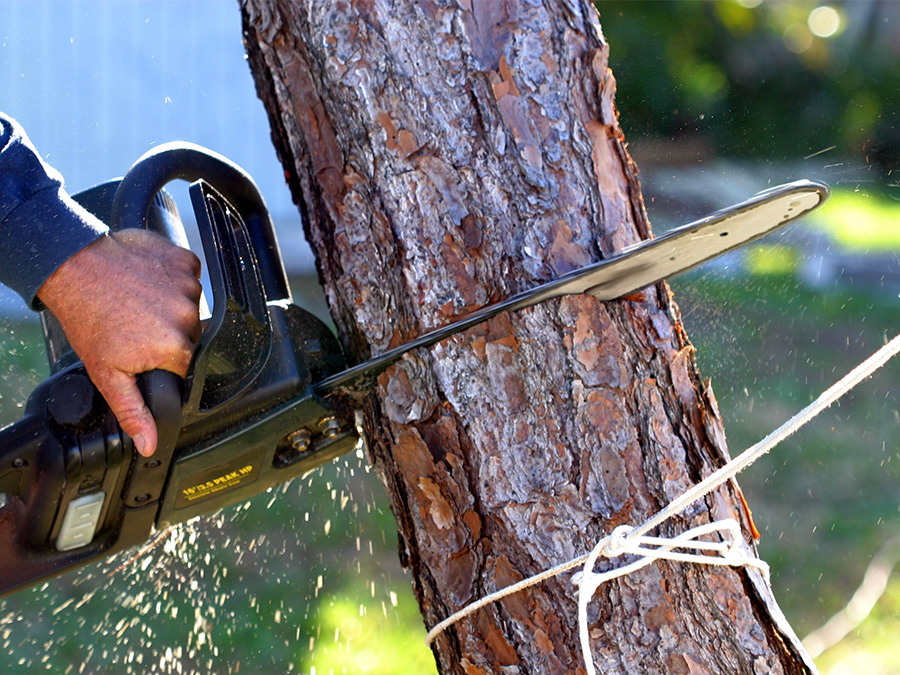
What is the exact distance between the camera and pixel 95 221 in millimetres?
1076

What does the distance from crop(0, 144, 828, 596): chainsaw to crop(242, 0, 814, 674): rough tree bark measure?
0.20 ft

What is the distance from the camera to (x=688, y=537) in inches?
35.8

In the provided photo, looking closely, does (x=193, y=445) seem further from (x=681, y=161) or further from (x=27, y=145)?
(x=681, y=161)

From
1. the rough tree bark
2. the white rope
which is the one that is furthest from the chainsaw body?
the white rope

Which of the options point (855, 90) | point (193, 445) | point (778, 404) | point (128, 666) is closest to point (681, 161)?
point (855, 90)

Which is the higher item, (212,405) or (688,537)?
(212,405)

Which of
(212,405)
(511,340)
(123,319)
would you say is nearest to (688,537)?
(511,340)

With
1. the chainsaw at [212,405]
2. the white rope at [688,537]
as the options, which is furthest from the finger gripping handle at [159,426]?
the white rope at [688,537]

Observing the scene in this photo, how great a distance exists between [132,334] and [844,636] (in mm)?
2642

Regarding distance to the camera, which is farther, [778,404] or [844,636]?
[778,404]

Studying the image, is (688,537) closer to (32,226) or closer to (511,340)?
(511,340)

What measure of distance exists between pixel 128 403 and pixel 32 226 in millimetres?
261

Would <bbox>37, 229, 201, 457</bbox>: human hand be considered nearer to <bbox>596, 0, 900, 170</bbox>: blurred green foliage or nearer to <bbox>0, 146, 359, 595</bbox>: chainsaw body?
<bbox>0, 146, 359, 595</bbox>: chainsaw body

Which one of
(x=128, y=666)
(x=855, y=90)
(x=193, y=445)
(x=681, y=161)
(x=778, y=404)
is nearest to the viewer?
(x=193, y=445)
